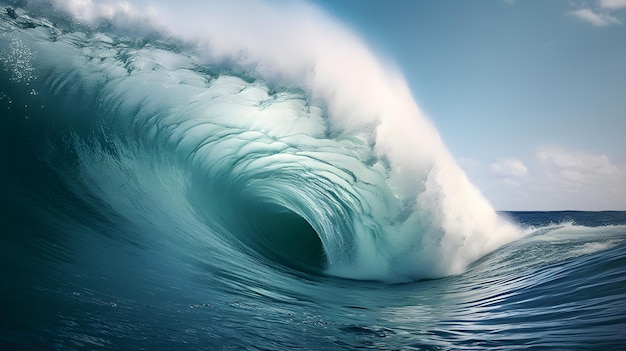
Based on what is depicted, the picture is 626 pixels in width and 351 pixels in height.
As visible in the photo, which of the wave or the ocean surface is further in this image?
the wave

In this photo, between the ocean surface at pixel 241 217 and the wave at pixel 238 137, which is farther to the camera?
the wave at pixel 238 137

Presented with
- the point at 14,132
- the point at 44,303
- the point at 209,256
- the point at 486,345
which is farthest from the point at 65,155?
the point at 486,345

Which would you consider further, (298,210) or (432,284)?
(298,210)

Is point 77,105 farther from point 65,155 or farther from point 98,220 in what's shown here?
point 98,220
